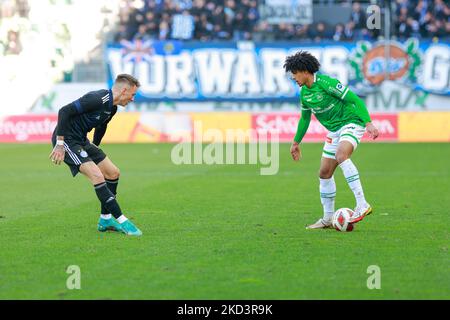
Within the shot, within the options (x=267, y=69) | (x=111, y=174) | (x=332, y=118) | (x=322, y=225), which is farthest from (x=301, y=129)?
(x=267, y=69)

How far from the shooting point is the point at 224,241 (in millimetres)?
10047

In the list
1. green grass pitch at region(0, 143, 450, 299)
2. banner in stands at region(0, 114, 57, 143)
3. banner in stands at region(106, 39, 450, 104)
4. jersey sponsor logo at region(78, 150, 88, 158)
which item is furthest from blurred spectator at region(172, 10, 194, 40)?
jersey sponsor logo at region(78, 150, 88, 158)

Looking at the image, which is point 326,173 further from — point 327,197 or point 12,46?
point 12,46

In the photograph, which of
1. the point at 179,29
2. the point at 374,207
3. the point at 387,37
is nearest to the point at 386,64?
the point at 387,37

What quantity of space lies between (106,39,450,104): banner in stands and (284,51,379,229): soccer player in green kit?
24121 mm

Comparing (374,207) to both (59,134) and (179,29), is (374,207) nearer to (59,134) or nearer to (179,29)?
(59,134)

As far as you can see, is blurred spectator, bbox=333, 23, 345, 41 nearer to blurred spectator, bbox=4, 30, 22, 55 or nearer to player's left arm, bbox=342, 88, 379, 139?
blurred spectator, bbox=4, 30, 22, 55

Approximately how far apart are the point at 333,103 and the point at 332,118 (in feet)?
0.73

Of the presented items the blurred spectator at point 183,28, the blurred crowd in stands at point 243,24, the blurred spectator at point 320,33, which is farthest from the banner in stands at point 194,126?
the blurred spectator at point 320,33

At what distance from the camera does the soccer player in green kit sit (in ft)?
34.9

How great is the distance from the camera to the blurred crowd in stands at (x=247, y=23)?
1368 inches

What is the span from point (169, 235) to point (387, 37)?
25.2 metres

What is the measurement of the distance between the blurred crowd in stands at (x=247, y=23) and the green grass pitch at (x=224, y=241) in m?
16.4

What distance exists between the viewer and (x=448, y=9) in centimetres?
3488
